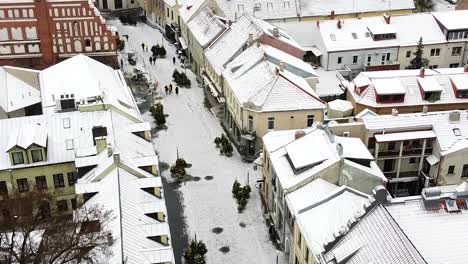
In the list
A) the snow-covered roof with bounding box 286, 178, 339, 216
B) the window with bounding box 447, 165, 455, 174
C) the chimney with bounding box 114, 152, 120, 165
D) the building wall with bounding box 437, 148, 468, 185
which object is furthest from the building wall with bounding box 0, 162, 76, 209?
the window with bounding box 447, 165, 455, 174

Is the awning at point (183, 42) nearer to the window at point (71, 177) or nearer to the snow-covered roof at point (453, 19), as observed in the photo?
the snow-covered roof at point (453, 19)

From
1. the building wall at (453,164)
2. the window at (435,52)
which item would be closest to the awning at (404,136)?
the building wall at (453,164)

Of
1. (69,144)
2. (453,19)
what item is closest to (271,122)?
(69,144)

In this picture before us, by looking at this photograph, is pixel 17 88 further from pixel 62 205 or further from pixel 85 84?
pixel 62 205

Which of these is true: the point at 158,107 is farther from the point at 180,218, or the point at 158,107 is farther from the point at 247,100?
the point at 180,218

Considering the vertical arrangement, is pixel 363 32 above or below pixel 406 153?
above

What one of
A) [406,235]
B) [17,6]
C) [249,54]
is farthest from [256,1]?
[406,235]

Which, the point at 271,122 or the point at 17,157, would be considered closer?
the point at 17,157
